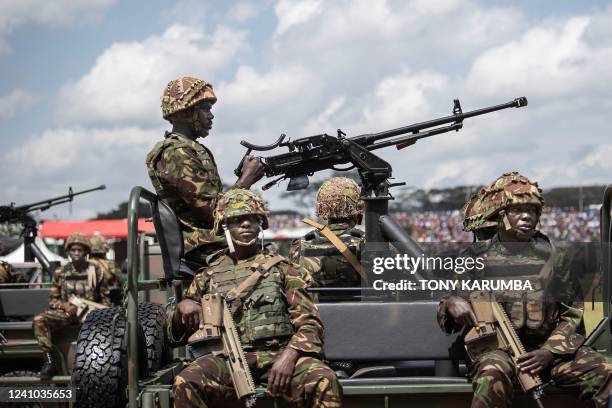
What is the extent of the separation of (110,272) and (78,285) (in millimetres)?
726

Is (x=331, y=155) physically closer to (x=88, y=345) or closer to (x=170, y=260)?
(x=170, y=260)

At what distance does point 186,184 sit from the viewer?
5.50m

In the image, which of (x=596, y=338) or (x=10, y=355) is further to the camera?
(x=10, y=355)

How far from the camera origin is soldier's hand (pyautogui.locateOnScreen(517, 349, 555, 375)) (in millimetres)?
4441

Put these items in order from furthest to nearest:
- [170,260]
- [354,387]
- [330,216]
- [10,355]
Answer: [10,355]
[330,216]
[170,260]
[354,387]

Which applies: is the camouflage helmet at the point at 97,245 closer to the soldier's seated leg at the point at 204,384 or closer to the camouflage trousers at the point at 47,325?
the camouflage trousers at the point at 47,325

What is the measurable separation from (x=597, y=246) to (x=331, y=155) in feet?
7.74

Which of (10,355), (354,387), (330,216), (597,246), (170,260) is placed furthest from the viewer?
(10,355)

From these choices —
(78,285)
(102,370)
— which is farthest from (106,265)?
(102,370)

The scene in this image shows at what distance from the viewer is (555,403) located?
15.1ft

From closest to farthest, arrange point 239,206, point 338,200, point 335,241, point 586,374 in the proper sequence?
1. point 586,374
2. point 239,206
3. point 335,241
4. point 338,200

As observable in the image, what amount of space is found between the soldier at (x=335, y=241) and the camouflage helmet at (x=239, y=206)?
1356 mm

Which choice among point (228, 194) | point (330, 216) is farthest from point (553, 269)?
point (330, 216)

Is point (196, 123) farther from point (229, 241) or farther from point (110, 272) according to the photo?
point (110, 272)
